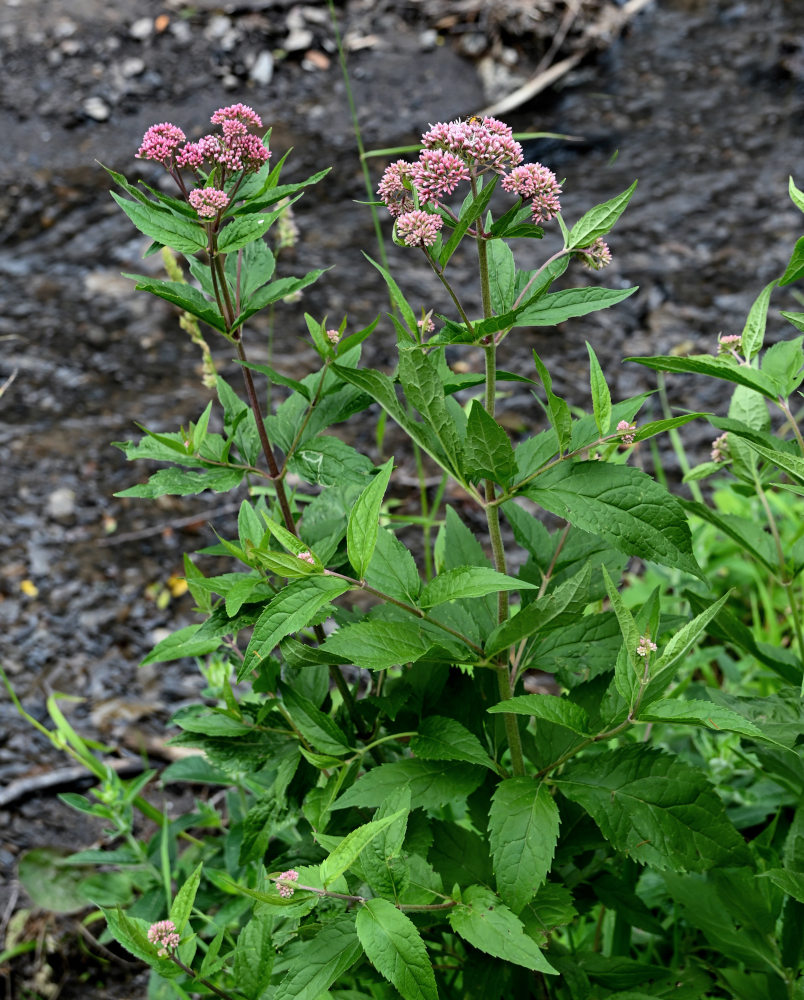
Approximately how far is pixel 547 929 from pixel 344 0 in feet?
17.2

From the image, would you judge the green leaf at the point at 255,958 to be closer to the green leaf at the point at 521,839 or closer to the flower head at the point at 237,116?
the green leaf at the point at 521,839

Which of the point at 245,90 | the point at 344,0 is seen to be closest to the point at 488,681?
the point at 245,90

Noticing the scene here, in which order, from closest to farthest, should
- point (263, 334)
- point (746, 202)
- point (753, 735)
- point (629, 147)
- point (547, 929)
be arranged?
point (753, 735)
point (547, 929)
point (263, 334)
point (746, 202)
point (629, 147)

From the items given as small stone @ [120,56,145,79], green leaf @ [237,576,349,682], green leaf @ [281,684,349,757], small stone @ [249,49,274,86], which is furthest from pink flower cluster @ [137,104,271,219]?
small stone @ [120,56,145,79]

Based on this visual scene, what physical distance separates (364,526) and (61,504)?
215 centimetres

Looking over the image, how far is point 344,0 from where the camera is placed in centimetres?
519

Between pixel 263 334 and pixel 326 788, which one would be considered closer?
pixel 326 788

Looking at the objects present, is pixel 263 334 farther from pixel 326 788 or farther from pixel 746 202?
pixel 326 788

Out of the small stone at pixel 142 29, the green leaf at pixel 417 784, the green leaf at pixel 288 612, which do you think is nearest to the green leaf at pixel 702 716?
the green leaf at pixel 417 784

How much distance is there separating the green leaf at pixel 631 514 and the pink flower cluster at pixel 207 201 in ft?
1.83

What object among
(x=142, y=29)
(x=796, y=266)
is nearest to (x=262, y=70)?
(x=142, y=29)

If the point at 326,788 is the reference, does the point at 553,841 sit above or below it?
above

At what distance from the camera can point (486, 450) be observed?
1.07m

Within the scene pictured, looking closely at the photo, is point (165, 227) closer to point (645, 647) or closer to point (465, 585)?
point (465, 585)
